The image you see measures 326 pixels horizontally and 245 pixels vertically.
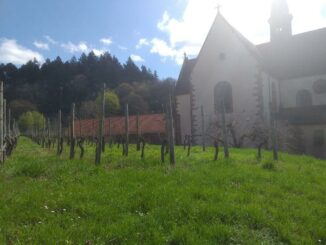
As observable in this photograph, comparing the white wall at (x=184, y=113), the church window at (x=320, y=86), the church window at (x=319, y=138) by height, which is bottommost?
the church window at (x=319, y=138)

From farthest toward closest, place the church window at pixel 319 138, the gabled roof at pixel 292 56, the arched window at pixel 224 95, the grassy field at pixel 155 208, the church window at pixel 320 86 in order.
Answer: the gabled roof at pixel 292 56 → the church window at pixel 320 86 → the arched window at pixel 224 95 → the church window at pixel 319 138 → the grassy field at pixel 155 208

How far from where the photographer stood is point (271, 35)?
1451 inches

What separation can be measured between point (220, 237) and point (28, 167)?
551cm

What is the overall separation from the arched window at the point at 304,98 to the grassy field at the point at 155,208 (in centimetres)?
2411

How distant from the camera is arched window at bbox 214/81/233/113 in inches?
1166

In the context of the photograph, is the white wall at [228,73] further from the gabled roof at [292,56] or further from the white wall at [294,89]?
the white wall at [294,89]

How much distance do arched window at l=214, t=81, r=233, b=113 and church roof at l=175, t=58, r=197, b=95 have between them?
467 cm

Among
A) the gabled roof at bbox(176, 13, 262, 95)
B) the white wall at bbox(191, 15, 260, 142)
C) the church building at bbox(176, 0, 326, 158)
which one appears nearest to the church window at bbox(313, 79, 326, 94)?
the church building at bbox(176, 0, 326, 158)

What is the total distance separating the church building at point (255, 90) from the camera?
90.3 ft

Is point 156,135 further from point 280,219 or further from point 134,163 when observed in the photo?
point 280,219

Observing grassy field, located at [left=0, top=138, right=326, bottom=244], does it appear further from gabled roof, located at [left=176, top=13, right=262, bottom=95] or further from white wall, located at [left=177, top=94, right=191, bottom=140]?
white wall, located at [left=177, top=94, right=191, bottom=140]

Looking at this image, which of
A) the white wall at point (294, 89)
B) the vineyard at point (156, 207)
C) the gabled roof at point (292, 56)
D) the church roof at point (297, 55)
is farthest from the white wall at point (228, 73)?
the vineyard at point (156, 207)

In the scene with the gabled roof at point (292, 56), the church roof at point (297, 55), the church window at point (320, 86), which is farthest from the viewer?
the church roof at point (297, 55)

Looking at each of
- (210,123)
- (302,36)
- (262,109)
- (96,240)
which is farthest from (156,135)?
(96,240)
